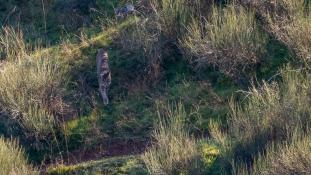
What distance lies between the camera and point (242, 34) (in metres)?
13.3

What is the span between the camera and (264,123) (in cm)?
1120

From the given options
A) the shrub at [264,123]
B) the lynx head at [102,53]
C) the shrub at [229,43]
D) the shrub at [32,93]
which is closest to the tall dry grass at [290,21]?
the shrub at [229,43]

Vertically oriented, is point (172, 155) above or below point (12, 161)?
above

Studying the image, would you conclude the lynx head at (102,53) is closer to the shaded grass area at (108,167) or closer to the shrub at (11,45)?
the shrub at (11,45)

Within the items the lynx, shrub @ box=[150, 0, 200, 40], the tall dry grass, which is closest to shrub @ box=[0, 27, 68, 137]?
the lynx

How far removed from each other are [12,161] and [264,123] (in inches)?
143

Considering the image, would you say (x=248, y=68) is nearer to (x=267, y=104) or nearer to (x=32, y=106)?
(x=267, y=104)

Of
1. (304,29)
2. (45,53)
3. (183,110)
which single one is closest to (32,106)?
(45,53)

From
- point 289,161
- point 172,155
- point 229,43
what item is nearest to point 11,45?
point 229,43

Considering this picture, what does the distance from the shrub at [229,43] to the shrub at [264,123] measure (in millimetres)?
1872

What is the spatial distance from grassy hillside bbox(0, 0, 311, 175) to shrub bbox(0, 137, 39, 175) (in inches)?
1.4

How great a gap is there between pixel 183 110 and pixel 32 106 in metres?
2.43

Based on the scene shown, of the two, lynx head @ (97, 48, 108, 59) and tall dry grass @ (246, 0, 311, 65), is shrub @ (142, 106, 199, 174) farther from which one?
lynx head @ (97, 48, 108, 59)

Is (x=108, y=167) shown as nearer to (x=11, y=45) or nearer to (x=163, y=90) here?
(x=163, y=90)
